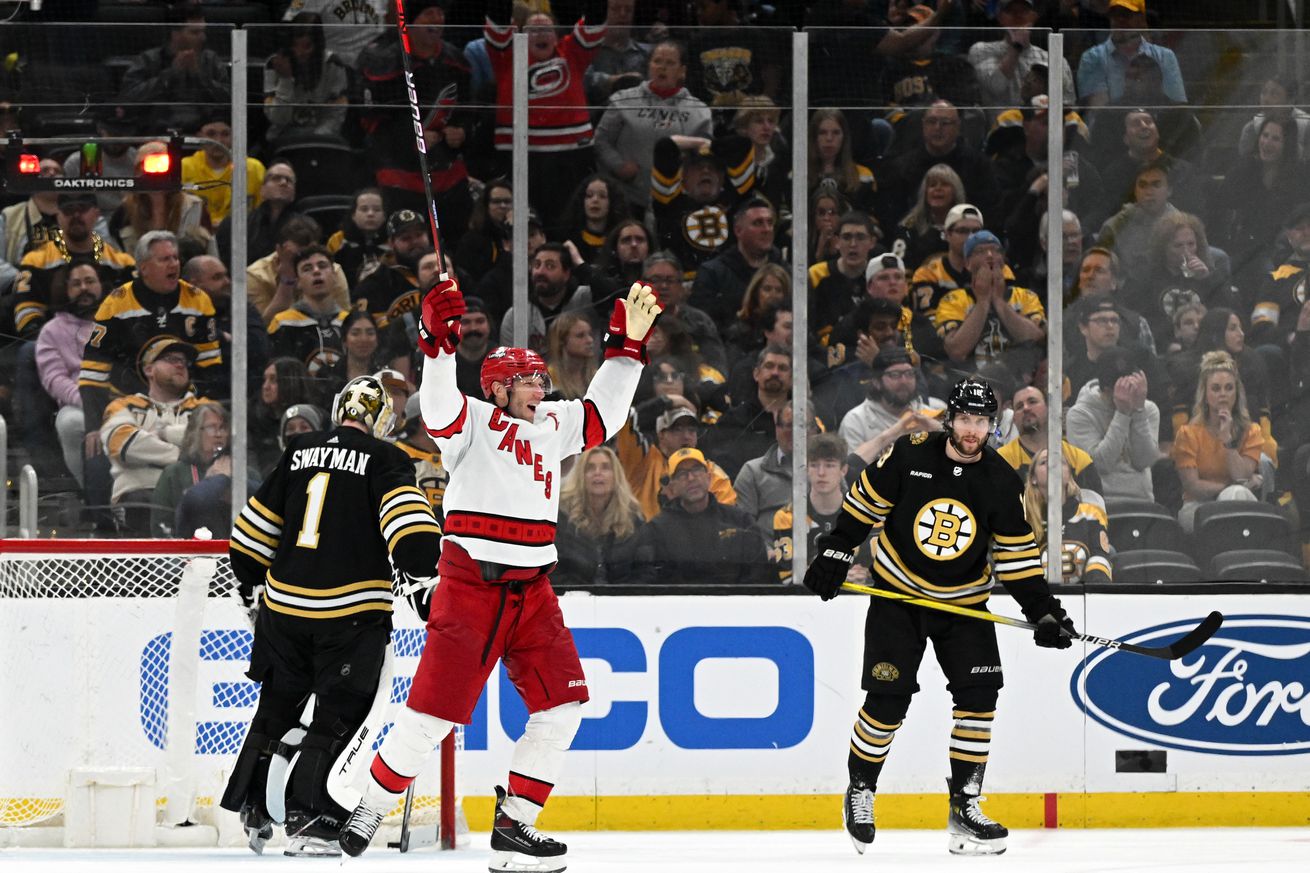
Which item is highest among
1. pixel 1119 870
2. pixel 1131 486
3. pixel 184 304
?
pixel 184 304

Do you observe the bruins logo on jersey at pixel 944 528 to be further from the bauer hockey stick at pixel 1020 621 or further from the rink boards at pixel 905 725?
the rink boards at pixel 905 725

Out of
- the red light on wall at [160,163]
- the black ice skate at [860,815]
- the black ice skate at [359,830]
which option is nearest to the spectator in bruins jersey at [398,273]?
the red light on wall at [160,163]

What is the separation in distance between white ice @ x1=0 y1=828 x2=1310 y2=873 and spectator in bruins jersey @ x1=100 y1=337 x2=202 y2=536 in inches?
56.6

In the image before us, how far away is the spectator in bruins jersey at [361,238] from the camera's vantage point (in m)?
6.45

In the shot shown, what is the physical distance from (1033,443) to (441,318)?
2.63 metres

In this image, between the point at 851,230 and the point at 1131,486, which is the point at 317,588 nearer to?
the point at 851,230

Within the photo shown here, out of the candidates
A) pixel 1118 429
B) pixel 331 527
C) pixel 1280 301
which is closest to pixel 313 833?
pixel 331 527

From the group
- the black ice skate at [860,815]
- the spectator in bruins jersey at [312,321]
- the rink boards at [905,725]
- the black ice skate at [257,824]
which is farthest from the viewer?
the spectator in bruins jersey at [312,321]

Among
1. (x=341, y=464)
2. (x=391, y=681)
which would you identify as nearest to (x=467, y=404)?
(x=341, y=464)

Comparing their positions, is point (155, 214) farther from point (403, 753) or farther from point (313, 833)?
point (403, 753)

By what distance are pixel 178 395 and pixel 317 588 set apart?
1614mm

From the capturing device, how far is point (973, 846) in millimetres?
5203

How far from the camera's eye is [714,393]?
21.0 ft

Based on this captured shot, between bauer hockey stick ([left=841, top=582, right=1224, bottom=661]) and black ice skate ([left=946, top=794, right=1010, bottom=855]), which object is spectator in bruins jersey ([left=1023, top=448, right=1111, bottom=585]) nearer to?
bauer hockey stick ([left=841, top=582, right=1224, bottom=661])
